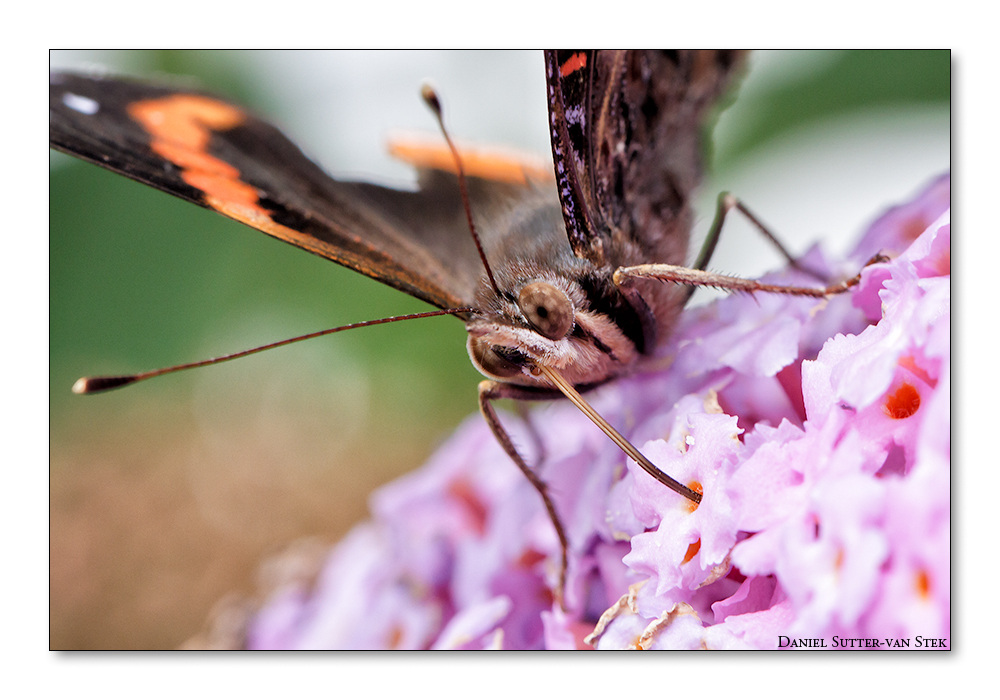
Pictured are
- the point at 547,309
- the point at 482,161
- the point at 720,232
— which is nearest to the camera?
the point at 547,309

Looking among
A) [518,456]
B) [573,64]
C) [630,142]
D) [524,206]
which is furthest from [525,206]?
[518,456]

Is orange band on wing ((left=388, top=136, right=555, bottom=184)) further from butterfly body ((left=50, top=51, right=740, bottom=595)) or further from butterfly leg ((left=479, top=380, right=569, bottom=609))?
butterfly leg ((left=479, top=380, right=569, bottom=609))

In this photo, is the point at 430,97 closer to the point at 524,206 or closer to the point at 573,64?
the point at 573,64

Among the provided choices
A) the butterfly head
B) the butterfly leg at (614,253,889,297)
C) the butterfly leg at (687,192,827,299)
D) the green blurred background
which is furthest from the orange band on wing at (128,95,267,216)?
the butterfly leg at (687,192,827,299)

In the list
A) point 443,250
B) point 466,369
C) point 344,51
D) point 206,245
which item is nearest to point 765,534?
point 443,250

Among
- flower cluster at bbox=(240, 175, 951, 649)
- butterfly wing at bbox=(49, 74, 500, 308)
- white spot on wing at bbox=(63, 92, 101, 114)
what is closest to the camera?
flower cluster at bbox=(240, 175, 951, 649)

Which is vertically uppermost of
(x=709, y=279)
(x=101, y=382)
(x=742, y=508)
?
(x=709, y=279)
